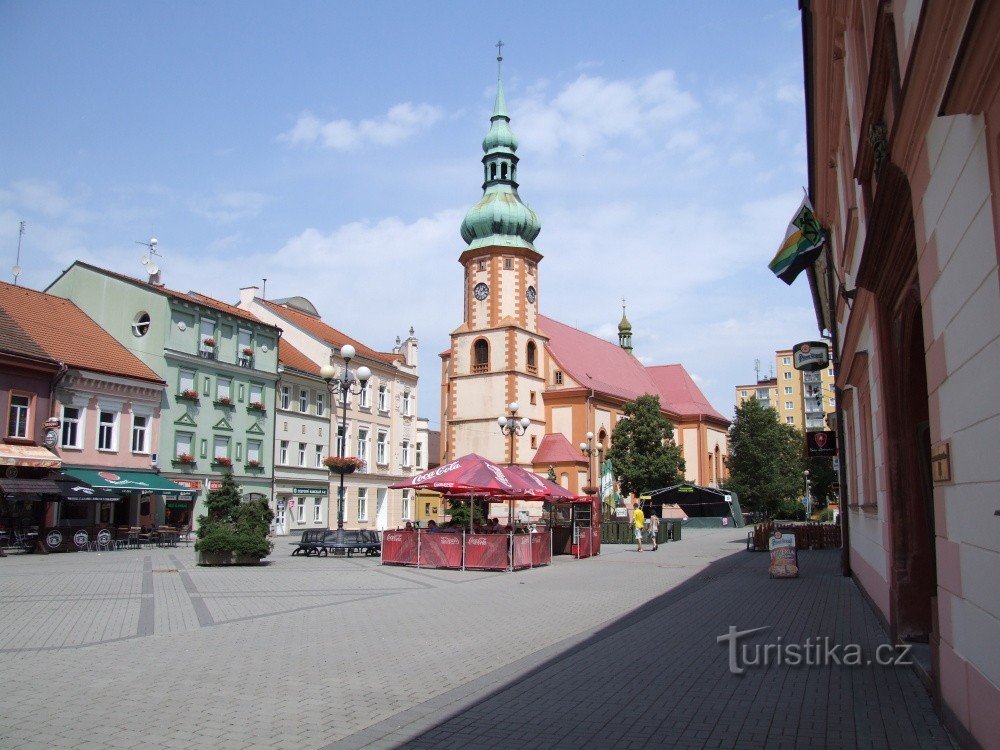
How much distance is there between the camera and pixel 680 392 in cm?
7938

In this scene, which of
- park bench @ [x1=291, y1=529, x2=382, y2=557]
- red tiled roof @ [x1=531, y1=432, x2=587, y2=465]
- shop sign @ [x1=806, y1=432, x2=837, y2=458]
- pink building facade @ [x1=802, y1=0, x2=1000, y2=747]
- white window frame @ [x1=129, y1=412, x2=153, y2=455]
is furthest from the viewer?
red tiled roof @ [x1=531, y1=432, x2=587, y2=465]

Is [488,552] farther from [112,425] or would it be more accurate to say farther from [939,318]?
[112,425]

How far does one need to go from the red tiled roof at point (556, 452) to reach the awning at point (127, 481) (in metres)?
27.6

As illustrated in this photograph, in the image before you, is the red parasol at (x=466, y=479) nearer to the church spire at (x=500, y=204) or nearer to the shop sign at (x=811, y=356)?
the shop sign at (x=811, y=356)

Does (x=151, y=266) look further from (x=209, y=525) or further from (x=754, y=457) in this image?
(x=754, y=457)

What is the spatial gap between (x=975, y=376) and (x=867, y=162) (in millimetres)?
4406

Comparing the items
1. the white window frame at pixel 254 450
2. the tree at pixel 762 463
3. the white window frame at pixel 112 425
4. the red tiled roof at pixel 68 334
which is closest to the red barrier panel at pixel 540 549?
the white window frame at pixel 112 425

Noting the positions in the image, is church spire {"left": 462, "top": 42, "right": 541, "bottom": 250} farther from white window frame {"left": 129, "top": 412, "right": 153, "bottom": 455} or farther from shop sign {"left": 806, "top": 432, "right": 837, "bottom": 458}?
shop sign {"left": 806, "top": 432, "right": 837, "bottom": 458}

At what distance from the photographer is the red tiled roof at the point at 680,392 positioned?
254 ft

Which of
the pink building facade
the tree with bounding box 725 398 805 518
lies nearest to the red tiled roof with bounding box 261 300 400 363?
the tree with bounding box 725 398 805 518

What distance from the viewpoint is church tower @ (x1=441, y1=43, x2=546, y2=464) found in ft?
189

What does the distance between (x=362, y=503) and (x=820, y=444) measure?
33579mm

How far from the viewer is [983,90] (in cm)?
401

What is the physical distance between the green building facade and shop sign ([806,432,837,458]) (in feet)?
86.9
